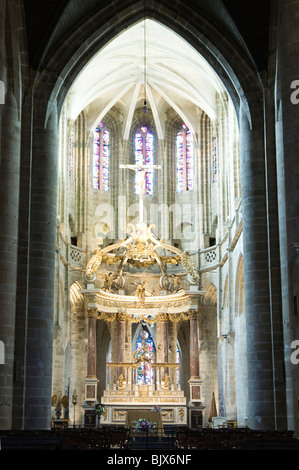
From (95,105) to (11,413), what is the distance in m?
19.8

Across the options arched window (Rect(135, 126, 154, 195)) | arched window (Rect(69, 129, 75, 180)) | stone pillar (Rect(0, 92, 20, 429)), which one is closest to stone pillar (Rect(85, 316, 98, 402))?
arched window (Rect(69, 129, 75, 180))

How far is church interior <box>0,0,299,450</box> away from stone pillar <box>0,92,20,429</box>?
0.05m

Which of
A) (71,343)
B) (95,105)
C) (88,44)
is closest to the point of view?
(88,44)

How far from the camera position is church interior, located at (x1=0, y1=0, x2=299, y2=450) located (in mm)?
19031

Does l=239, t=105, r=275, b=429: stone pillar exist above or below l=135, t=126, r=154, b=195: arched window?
below

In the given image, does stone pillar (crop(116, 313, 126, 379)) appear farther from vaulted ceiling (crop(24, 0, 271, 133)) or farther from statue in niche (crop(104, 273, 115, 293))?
vaulted ceiling (crop(24, 0, 271, 133))

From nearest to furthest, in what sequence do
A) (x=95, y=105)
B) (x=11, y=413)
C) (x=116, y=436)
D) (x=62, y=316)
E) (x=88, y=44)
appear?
(x=116, y=436), (x=11, y=413), (x=88, y=44), (x=62, y=316), (x=95, y=105)

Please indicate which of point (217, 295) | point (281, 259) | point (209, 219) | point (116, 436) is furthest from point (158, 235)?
point (116, 436)

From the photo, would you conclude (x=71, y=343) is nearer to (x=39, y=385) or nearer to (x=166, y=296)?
(x=166, y=296)

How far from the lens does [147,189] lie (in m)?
37.5

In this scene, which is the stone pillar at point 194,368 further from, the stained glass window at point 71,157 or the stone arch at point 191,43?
the stone arch at point 191,43

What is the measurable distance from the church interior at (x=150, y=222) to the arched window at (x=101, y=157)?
2.7 inches

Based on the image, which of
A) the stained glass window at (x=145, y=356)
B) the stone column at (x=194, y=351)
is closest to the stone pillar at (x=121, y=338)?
the stained glass window at (x=145, y=356)

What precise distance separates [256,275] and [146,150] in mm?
17743
